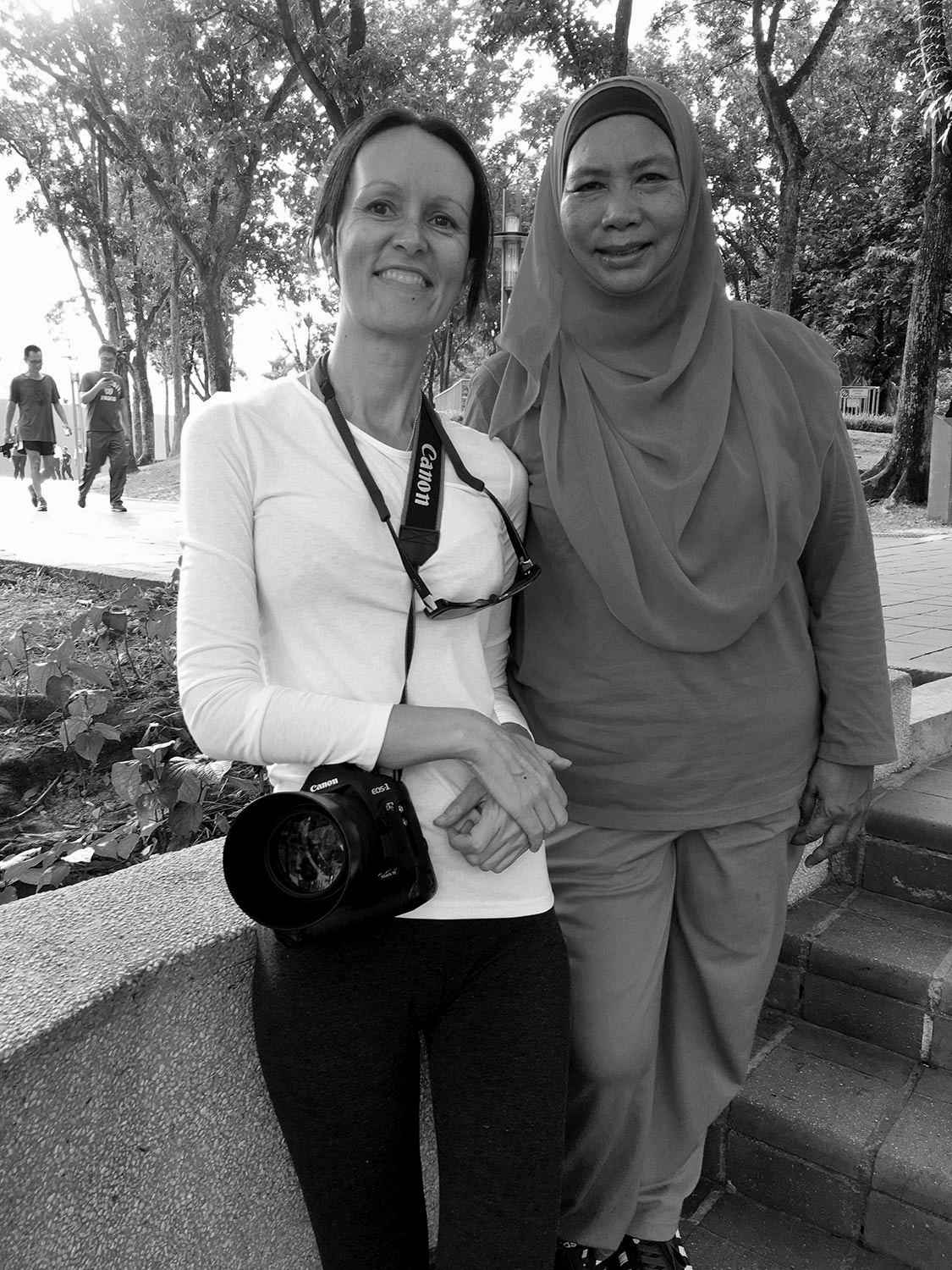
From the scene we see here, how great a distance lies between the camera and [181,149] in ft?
53.4

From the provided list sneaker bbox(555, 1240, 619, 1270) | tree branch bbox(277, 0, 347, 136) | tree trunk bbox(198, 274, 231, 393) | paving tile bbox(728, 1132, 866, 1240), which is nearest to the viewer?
sneaker bbox(555, 1240, 619, 1270)

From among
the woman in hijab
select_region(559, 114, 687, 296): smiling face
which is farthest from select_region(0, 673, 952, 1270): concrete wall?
select_region(559, 114, 687, 296): smiling face

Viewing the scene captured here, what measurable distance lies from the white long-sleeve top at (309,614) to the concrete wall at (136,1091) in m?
0.32

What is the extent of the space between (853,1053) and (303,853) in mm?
1816

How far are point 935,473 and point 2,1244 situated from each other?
12612mm

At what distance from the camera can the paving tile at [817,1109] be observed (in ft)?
7.39

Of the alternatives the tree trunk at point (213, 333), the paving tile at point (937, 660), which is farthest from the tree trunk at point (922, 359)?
the tree trunk at point (213, 333)

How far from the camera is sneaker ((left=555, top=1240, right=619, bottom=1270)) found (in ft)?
6.20

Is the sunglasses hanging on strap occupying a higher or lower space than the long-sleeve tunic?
higher

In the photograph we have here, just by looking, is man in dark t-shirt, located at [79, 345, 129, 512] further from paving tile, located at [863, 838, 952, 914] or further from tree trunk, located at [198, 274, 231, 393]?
paving tile, located at [863, 838, 952, 914]

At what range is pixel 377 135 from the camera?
1.67 m

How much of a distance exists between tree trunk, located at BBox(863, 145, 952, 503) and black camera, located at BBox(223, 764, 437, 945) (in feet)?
40.2

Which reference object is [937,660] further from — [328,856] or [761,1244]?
[328,856]

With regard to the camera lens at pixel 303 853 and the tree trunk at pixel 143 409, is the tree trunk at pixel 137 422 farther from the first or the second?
the camera lens at pixel 303 853
